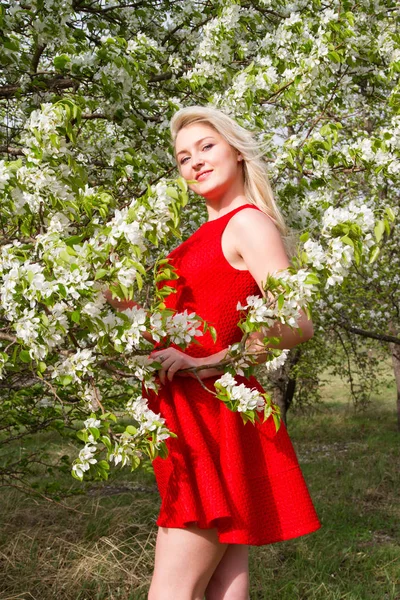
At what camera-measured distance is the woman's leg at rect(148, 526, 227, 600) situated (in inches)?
83.7

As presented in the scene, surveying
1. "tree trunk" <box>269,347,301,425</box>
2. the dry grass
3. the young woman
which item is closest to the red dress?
the young woman

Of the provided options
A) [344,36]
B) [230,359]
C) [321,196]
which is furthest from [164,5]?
[230,359]

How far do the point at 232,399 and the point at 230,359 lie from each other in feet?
0.42

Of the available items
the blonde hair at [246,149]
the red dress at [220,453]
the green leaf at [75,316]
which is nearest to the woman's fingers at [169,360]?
the red dress at [220,453]

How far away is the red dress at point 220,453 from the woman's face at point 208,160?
0.15m

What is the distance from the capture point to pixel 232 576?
2.36 m

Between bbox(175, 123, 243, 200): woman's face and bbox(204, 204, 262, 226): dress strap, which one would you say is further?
bbox(175, 123, 243, 200): woman's face

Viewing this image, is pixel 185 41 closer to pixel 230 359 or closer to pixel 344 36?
pixel 344 36

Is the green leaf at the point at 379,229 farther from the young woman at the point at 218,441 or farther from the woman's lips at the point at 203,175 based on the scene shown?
the woman's lips at the point at 203,175

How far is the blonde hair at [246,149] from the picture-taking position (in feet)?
8.09

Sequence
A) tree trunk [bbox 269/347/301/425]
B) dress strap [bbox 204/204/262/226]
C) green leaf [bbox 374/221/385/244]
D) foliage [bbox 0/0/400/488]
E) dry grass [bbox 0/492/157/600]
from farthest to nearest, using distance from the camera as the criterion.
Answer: tree trunk [bbox 269/347/301/425] < dry grass [bbox 0/492/157/600] < dress strap [bbox 204/204/262/226] < green leaf [bbox 374/221/385/244] < foliage [bbox 0/0/400/488]

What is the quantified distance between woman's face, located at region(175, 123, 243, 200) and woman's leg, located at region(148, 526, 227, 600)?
116 cm

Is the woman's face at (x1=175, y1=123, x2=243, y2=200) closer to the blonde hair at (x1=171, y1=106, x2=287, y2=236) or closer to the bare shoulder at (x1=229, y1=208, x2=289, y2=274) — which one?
the blonde hair at (x1=171, y1=106, x2=287, y2=236)

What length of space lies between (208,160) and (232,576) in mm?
1446
